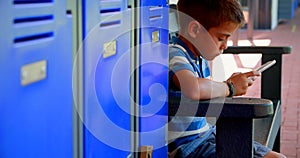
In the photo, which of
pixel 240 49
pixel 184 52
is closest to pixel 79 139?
pixel 184 52

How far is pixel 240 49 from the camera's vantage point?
2.84m

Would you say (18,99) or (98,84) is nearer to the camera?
(18,99)

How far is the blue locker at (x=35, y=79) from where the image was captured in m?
0.69

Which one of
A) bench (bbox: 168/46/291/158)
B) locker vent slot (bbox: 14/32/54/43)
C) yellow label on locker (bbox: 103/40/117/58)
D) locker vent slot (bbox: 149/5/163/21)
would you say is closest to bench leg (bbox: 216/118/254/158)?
bench (bbox: 168/46/291/158)

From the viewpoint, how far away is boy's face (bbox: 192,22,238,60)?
6.04 ft

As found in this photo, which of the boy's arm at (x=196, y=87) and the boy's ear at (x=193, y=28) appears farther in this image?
the boy's ear at (x=193, y=28)

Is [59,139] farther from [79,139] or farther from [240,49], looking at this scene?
[240,49]

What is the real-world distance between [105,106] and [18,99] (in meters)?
0.41

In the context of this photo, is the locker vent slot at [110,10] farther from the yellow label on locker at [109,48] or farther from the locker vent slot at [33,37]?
the locker vent slot at [33,37]

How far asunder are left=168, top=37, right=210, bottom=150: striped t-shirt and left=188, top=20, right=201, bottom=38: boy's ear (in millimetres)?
61

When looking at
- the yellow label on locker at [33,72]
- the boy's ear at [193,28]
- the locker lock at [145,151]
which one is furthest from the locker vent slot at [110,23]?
the boy's ear at [193,28]

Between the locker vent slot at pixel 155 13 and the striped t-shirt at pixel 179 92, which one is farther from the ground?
the locker vent slot at pixel 155 13

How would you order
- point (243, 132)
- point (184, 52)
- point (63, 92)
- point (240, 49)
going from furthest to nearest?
point (240, 49)
point (184, 52)
point (243, 132)
point (63, 92)

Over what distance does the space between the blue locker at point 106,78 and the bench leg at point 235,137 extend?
371mm
